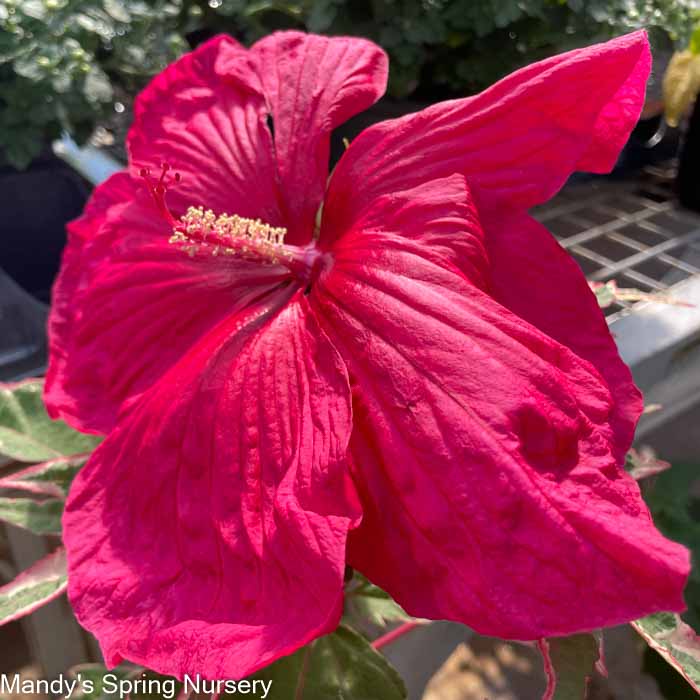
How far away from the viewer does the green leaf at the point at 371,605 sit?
1.48 feet

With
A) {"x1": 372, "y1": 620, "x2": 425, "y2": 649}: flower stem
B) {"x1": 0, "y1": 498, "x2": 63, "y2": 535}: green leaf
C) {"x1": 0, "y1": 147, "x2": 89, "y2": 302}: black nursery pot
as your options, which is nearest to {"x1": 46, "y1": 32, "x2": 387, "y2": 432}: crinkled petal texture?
{"x1": 0, "y1": 498, "x2": 63, "y2": 535}: green leaf

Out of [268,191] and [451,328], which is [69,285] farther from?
[451,328]

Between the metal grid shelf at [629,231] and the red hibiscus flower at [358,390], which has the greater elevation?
the red hibiscus flower at [358,390]

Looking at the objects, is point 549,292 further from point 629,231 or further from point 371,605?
point 629,231

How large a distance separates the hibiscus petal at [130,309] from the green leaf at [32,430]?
9cm

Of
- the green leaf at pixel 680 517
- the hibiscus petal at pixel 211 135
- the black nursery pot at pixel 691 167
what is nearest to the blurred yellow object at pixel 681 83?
the black nursery pot at pixel 691 167

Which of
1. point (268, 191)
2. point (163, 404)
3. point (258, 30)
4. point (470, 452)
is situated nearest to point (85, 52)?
point (258, 30)

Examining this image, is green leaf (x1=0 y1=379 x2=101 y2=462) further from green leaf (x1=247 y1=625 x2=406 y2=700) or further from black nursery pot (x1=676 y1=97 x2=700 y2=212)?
black nursery pot (x1=676 y1=97 x2=700 y2=212)

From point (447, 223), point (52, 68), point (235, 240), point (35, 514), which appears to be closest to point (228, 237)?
point (235, 240)

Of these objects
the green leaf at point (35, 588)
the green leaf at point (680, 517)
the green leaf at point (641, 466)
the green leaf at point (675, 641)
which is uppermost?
the green leaf at point (35, 588)

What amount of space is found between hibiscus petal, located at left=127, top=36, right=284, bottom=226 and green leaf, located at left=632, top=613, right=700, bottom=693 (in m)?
0.32

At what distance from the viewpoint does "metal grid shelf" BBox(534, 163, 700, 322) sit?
0.73m

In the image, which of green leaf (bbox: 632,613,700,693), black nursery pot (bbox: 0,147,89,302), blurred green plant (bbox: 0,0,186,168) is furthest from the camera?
black nursery pot (bbox: 0,147,89,302)

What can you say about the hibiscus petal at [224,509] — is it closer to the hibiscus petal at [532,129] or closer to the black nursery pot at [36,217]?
the hibiscus petal at [532,129]
